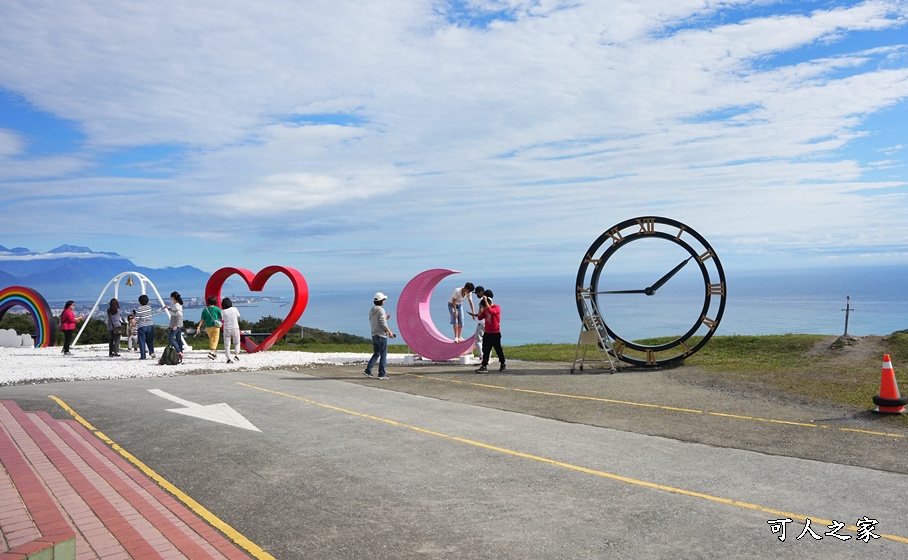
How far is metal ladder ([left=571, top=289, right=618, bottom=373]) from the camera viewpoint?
681 inches

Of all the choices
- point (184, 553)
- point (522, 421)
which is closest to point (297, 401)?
point (522, 421)

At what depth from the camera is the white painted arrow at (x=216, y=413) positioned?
1084 cm

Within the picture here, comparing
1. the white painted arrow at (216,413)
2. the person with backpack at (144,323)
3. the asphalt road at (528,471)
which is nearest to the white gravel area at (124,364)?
the person with backpack at (144,323)

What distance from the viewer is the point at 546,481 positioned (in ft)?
24.0

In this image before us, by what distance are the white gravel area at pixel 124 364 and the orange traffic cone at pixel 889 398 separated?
13.4 m

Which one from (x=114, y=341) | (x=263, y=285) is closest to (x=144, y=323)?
(x=114, y=341)

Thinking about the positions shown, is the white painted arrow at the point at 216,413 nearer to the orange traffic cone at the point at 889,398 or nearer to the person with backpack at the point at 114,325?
the orange traffic cone at the point at 889,398

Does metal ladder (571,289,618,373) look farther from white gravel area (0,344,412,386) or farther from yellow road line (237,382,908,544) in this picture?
yellow road line (237,382,908,544)

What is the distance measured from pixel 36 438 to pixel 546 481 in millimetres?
6776

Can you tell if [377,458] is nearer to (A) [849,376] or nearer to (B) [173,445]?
(B) [173,445]

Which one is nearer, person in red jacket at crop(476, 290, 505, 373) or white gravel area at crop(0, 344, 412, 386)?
person in red jacket at crop(476, 290, 505, 373)

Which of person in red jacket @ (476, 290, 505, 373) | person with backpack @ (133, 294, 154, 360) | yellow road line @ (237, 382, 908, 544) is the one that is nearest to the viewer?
yellow road line @ (237, 382, 908, 544)

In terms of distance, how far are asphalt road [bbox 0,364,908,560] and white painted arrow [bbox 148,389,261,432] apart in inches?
7.2

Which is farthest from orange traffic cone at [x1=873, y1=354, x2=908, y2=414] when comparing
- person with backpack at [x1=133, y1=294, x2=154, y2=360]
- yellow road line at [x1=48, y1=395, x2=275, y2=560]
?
person with backpack at [x1=133, y1=294, x2=154, y2=360]
